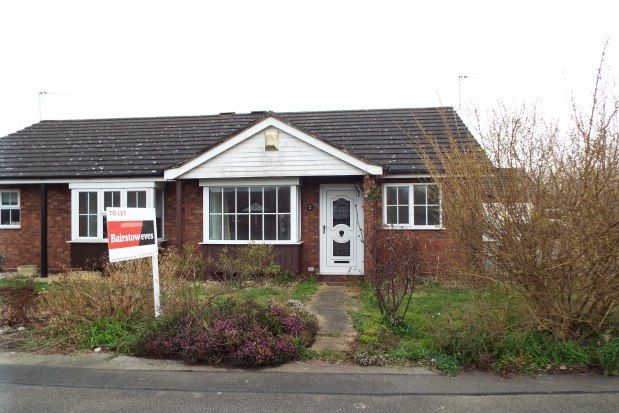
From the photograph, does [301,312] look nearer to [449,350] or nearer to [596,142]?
[449,350]

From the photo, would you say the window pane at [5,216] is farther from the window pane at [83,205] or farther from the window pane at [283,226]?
the window pane at [283,226]

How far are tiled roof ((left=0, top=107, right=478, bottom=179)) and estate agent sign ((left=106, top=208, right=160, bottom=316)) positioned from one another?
481 centimetres

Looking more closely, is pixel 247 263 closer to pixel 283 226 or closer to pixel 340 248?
pixel 283 226

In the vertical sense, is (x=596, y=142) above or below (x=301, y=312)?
above

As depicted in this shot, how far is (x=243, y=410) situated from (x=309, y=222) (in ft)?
25.5

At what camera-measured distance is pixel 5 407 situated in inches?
171

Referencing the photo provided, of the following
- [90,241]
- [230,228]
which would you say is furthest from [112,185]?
[230,228]

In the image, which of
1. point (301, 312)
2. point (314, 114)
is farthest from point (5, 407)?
point (314, 114)

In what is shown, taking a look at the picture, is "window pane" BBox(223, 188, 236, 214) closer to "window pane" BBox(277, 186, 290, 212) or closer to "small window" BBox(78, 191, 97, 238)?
"window pane" BBox(277, 186, 290, 212)

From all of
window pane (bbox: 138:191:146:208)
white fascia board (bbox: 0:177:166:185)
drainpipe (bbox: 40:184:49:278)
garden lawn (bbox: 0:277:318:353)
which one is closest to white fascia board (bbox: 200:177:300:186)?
white fascia board (bbox: 0:177:166:185)

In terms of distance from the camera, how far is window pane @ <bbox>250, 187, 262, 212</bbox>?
1164 cm

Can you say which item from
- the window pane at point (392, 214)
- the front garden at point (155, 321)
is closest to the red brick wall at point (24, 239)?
the front garden at point (155, 321)

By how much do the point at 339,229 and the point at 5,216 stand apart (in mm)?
9756

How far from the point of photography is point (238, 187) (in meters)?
11.7
